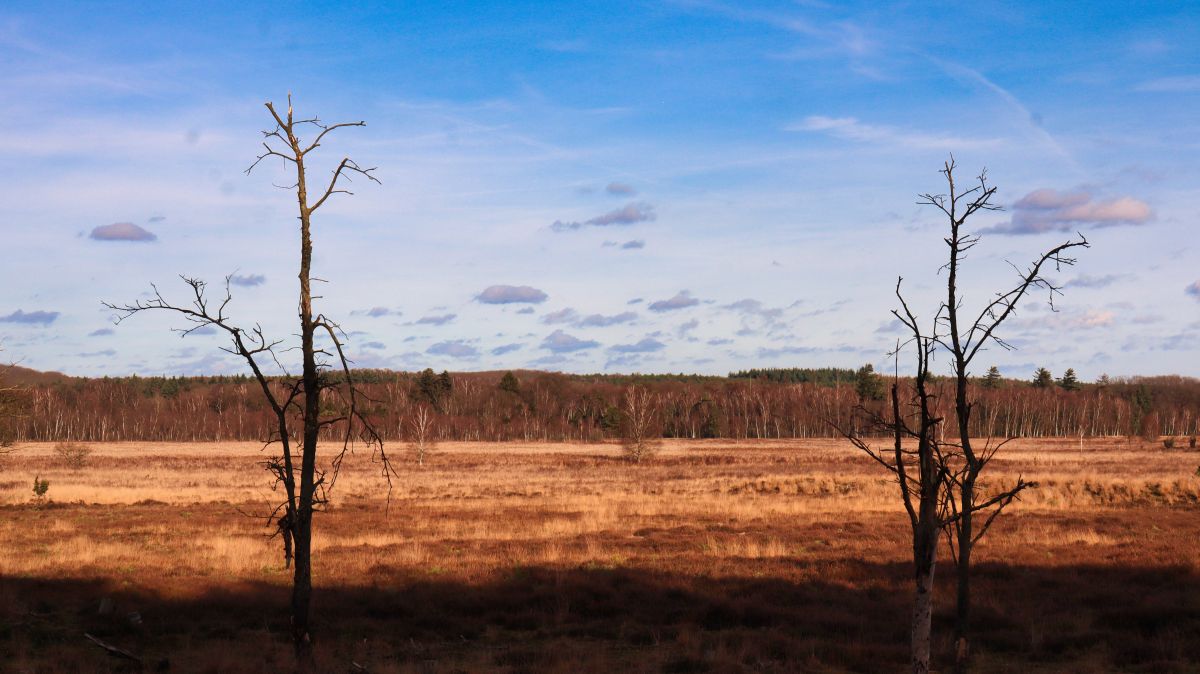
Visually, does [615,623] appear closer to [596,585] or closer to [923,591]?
[596,585]

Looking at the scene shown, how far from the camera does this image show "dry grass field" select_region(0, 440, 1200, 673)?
45.3ft

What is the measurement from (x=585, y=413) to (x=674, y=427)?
14.6m

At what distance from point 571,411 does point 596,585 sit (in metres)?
132

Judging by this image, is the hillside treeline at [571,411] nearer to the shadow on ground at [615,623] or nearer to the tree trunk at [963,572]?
the shadow on ground at [615,623]

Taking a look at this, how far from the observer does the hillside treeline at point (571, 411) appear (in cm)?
13725

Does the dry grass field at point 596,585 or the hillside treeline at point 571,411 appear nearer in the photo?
the dry grass field at point 596,585

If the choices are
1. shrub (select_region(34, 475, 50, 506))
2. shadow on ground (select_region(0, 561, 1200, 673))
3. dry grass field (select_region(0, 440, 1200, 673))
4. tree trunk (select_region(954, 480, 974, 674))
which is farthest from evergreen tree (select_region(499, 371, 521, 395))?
tree trunk (select_region(954, 480, 974, 674))

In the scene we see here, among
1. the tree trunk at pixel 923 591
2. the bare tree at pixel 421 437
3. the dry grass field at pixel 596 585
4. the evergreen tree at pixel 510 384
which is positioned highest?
the evergreen tree at pixel 510 384

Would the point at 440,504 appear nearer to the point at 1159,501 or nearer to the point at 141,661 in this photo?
the point at 141,661

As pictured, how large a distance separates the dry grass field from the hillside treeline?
9435 cm

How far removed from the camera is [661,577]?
2023 centimetres

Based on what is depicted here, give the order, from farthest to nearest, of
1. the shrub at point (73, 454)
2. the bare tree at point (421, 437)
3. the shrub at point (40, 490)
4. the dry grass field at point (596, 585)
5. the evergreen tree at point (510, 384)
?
the evergreen tree at point (510, 384) < the bare tree at point (421, 437) < the shrub at point (73, 454) < the shrub at point (40, 490) < the dry grass field at point (596, 585)

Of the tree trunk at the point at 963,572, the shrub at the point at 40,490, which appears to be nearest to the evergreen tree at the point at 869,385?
the shrub at the point at 40,490

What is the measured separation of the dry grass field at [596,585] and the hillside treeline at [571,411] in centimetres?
9435
